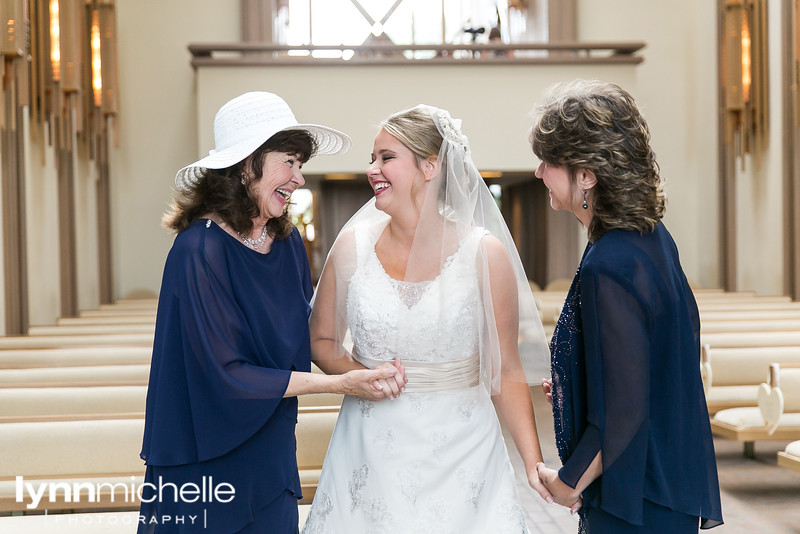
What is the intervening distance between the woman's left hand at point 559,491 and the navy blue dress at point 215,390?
0.66 meters

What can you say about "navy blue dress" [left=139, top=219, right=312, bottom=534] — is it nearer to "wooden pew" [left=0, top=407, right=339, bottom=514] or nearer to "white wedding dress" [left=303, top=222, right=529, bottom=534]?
"white wedding dress" [left=303, top=222, right=529, bottom=534]

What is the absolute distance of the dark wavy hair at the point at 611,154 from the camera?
1.70 meters

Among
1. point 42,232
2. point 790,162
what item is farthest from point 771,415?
point 42,232

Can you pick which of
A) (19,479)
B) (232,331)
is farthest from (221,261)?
(19,479)

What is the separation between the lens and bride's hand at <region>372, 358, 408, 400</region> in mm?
2121

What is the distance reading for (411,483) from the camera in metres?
2.14

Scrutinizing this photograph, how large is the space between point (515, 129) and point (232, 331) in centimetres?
900

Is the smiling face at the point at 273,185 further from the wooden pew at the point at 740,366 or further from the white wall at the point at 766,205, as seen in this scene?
the white wall at the point at 766,205

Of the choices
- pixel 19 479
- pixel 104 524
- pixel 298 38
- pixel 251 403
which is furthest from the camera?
pixel 298 38

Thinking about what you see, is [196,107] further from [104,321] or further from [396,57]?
[104,321]

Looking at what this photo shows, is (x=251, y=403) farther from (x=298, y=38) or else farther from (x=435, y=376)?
(x=298, y=38)

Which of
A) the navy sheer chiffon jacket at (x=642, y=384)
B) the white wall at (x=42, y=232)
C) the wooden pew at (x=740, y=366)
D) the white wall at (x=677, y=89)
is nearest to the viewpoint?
the navy sheer chiffon jacket at (x=642, y=384)

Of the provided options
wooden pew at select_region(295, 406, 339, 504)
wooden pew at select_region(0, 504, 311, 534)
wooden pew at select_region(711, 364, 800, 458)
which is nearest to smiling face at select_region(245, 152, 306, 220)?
wooden pew at select_region(0, 504, 311, 534)

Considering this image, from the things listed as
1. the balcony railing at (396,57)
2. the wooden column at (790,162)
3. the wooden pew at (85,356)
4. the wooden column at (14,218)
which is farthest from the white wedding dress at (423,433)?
the balcony railing at (396,57)
